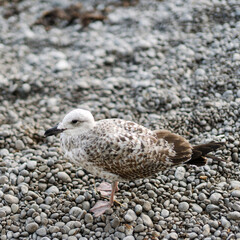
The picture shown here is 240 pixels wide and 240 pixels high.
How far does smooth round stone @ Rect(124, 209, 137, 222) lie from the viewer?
4652 millimetres

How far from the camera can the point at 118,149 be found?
4559mm

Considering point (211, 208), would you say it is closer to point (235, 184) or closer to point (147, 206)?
point (235, 184)

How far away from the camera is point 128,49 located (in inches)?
312

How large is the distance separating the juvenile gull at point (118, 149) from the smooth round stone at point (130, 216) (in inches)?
11.3

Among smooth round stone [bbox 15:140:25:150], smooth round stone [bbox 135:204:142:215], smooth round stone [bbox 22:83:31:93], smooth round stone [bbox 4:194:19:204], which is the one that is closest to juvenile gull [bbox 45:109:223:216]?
smooth round stone [bbox 135:204:142:215]

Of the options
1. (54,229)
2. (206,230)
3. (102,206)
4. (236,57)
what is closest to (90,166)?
(102,206)

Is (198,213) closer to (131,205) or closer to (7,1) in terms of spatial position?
(131,205)

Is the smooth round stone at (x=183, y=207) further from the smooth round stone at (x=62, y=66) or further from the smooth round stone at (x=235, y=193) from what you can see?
the smooth round stone at (x=62, y=66)

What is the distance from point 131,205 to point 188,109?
7.56 feet

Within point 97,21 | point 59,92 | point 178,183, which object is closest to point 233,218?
point 178,183

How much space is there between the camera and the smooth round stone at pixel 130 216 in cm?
465

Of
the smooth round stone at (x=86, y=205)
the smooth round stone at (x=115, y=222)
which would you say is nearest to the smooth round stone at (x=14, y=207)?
the smooth round stone at (x=86, y=205)

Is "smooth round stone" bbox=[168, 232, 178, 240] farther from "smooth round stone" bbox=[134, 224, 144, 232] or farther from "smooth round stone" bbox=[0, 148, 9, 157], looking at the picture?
"smooth round stone" bbox=[0, 148, 9, 157]

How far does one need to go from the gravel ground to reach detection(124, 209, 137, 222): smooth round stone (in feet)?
0.05
